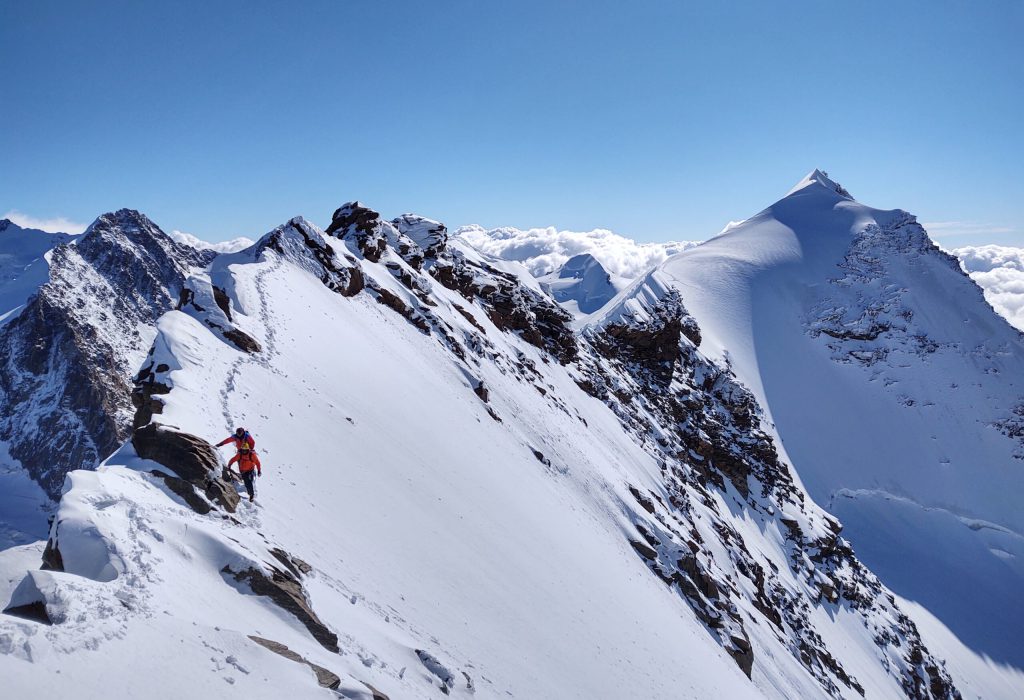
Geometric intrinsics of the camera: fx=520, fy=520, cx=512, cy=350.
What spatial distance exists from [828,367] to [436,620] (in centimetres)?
10062

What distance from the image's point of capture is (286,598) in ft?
31.4

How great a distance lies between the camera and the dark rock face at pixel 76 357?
405 feet

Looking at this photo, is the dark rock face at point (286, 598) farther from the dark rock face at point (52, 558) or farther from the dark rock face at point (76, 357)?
the dark rock face at point (76, 357)

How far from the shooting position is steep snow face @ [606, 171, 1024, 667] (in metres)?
68.7

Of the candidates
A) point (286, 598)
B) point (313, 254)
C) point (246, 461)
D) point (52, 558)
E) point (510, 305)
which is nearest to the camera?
point (52, 558)

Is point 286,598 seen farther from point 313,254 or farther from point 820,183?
point 820,183

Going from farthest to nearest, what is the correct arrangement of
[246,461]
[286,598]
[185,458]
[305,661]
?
[246,461] < [185,458] < [286,598] < [305,661]

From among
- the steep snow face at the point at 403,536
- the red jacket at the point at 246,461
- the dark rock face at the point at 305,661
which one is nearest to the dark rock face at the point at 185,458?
the steep snow face at the point at 403,536

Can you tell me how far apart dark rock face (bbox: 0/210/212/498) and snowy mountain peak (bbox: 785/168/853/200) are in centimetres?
18249

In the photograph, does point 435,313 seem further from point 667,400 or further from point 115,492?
point 667,400

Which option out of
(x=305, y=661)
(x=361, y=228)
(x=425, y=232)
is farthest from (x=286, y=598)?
(x=425, y=232)

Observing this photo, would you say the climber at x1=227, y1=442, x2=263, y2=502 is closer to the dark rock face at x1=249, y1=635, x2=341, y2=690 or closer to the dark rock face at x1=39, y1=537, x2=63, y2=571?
the dark rock face at x1=39, y1=537, x2=63, y2=571

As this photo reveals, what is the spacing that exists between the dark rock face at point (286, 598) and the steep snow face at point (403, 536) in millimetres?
39

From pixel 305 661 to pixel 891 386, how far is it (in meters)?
108
